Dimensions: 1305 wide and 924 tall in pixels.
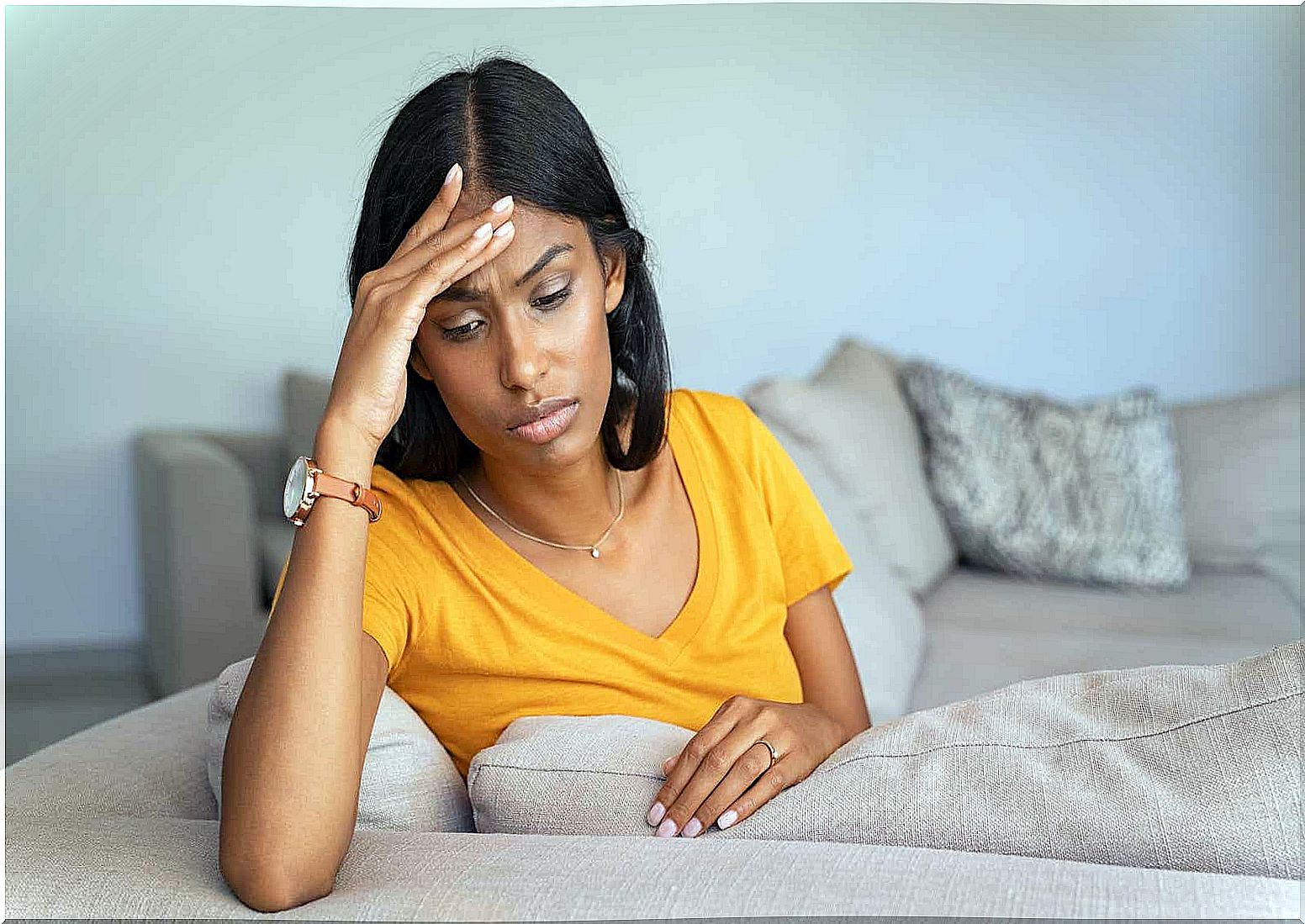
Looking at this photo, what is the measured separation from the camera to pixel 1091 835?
2.39 ft

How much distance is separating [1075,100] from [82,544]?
268 centimetres

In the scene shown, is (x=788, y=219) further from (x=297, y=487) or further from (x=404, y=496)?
(x=297, y=487)

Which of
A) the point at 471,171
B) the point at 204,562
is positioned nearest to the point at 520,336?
the point at 471,171

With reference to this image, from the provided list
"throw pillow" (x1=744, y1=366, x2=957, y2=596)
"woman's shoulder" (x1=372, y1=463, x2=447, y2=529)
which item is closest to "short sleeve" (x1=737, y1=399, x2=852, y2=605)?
"woman's shoulder" (x1=372, y1=463, x2=447, y2=529)

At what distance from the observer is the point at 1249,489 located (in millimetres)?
2768

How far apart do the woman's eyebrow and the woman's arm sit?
508 millimetres

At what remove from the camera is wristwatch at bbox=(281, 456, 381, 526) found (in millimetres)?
887

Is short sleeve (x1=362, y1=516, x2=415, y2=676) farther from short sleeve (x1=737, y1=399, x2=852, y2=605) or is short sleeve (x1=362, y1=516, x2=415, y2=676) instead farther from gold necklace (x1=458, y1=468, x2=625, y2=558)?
short sleeve (x1=737, y1=399, x2=852, y2=605)

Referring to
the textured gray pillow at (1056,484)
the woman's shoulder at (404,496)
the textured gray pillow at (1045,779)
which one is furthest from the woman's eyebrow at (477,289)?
the textured gray pillow at (1056,484)

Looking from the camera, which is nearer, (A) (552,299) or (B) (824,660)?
(A) (552,299)

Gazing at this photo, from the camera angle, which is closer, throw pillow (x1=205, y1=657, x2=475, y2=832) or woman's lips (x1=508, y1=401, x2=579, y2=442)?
throw pillow (x1=205, y1=657, x2=475, y2=832)

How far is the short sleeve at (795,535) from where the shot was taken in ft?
4.41

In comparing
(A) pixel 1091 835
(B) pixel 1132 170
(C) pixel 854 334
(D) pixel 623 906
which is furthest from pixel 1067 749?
(B) pixel 1132 170

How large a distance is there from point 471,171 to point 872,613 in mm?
1071
